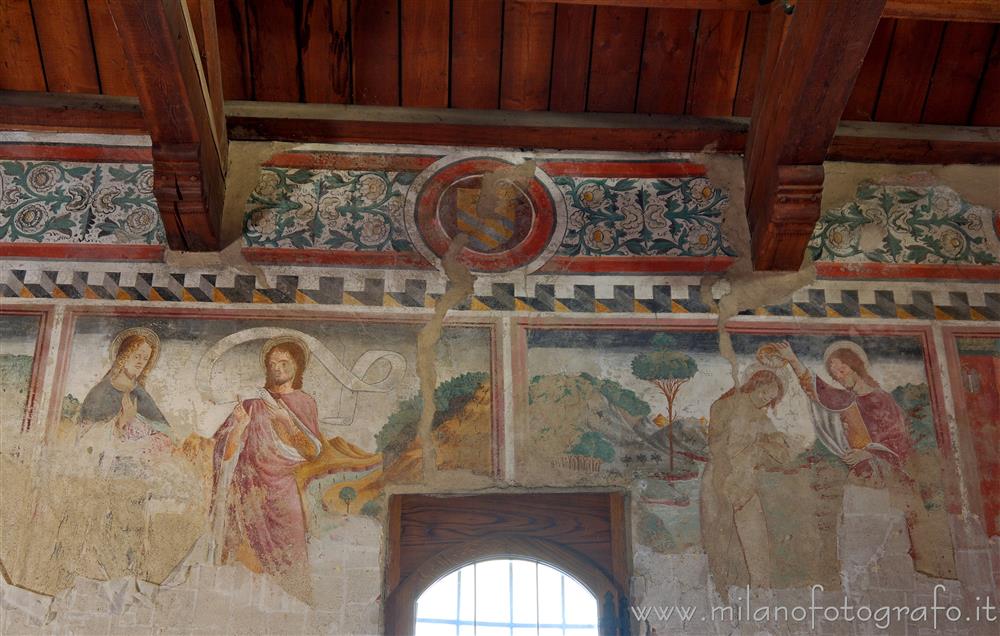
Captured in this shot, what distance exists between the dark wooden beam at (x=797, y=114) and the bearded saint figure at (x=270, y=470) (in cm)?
163

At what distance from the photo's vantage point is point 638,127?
4.24 meters

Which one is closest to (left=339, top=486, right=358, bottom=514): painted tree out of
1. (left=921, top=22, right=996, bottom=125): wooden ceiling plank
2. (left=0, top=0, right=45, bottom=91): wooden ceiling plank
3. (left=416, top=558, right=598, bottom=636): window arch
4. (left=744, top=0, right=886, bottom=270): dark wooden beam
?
(left=416, top=558, right=598, bottom=636): window arch

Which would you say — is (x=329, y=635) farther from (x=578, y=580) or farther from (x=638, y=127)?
(x=638, y=127)

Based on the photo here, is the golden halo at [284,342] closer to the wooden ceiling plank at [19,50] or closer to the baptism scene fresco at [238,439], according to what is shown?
the baptism scene fresco at [238,439]

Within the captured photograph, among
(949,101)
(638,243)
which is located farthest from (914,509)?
(949,101)

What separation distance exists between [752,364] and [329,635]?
166 cm

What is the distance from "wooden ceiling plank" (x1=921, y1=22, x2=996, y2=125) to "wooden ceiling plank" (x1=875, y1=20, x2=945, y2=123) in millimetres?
30

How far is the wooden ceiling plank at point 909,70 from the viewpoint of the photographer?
418 centimetres

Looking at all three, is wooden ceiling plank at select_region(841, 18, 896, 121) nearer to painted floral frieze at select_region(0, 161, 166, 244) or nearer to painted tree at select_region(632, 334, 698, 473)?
painted tree at select_region(632, 334, 698, 473)

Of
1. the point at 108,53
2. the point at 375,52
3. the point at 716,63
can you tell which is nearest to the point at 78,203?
the point at 108,53

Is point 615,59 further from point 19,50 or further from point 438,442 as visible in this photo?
point 19,50

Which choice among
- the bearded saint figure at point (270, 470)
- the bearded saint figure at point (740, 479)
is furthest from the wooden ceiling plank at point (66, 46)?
the bearded saint figure at point (740, 479)

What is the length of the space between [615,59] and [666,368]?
3.78 feet

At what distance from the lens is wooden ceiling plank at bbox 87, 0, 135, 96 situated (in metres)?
4.06
